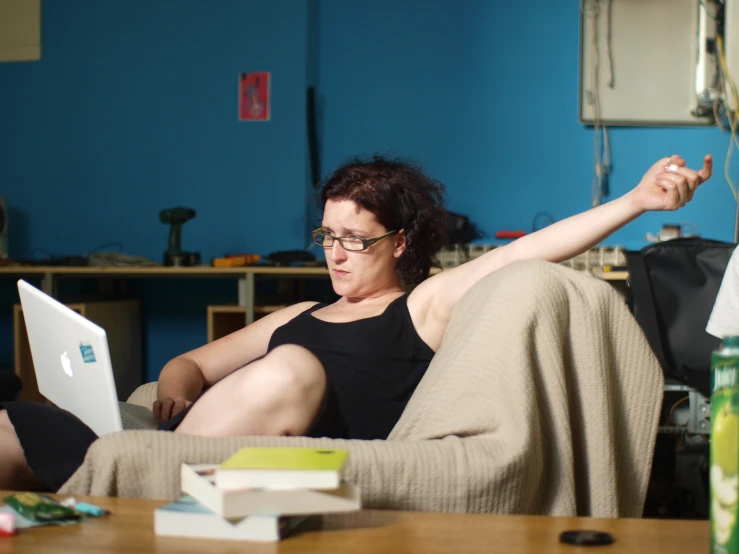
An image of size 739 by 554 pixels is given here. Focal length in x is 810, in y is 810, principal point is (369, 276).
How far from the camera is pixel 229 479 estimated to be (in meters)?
0.72

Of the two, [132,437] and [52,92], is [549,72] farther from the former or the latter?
[132,437]

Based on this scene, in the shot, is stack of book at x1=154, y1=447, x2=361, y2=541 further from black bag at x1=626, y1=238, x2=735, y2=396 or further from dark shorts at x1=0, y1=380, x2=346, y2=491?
black bag at x1=626, y1=238, x2=735, y2=396

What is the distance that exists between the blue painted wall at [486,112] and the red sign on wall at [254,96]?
0.28 meters

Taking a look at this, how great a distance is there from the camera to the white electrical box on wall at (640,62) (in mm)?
3492

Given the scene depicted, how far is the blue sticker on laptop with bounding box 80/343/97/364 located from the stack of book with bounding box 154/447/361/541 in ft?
1.39

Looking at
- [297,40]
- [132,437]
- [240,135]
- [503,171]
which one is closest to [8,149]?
[240,135]

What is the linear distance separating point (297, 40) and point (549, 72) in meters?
1.16

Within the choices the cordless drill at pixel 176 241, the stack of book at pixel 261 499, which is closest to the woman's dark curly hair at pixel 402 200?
the stack of book at pixel 261 499

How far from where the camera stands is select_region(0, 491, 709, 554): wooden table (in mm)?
714

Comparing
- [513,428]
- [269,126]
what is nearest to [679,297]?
[513,428]

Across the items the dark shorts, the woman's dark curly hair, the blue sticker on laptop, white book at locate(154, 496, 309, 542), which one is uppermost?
the woman's dark curly hair

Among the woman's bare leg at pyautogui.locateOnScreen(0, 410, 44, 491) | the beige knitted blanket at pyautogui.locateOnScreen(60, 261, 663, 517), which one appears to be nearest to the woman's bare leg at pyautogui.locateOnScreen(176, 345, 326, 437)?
the beige knitted blanket at pyautogui.locateOnScreen(60, 261, 663, 517)

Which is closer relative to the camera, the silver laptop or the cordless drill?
the silver laptop

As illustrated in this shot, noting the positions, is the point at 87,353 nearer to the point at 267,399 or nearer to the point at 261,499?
the point at 267,399
